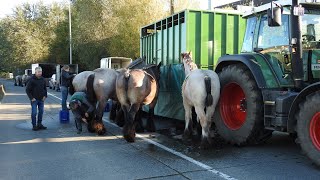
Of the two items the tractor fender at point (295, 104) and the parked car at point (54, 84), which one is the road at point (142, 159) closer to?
the tractor fender at point (295, 104)

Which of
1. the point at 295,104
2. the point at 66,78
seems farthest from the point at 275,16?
the point at 66,78

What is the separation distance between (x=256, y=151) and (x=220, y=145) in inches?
31.0

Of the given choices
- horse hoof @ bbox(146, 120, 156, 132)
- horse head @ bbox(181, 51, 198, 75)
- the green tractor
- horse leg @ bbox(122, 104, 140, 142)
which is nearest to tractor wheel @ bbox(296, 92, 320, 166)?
the green tractor

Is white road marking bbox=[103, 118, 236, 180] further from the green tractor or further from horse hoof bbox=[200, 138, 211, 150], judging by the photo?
the green tractor

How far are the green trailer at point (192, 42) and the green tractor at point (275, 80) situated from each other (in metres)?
2.31

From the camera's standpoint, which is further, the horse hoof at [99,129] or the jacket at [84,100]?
the jacket at [84,100]

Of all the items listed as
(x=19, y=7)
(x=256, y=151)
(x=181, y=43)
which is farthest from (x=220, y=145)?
(x=19, y=7)

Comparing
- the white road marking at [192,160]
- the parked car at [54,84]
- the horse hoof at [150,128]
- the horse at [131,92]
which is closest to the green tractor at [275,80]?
the white road marking at [192,160]

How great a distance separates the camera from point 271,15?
631 centimetres

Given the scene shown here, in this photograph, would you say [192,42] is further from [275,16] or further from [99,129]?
[275,16]

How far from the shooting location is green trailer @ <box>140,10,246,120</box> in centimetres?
1047

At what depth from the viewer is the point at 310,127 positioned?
5.93 meters

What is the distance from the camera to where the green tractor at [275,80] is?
19.9 feet

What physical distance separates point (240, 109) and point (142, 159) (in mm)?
2423
